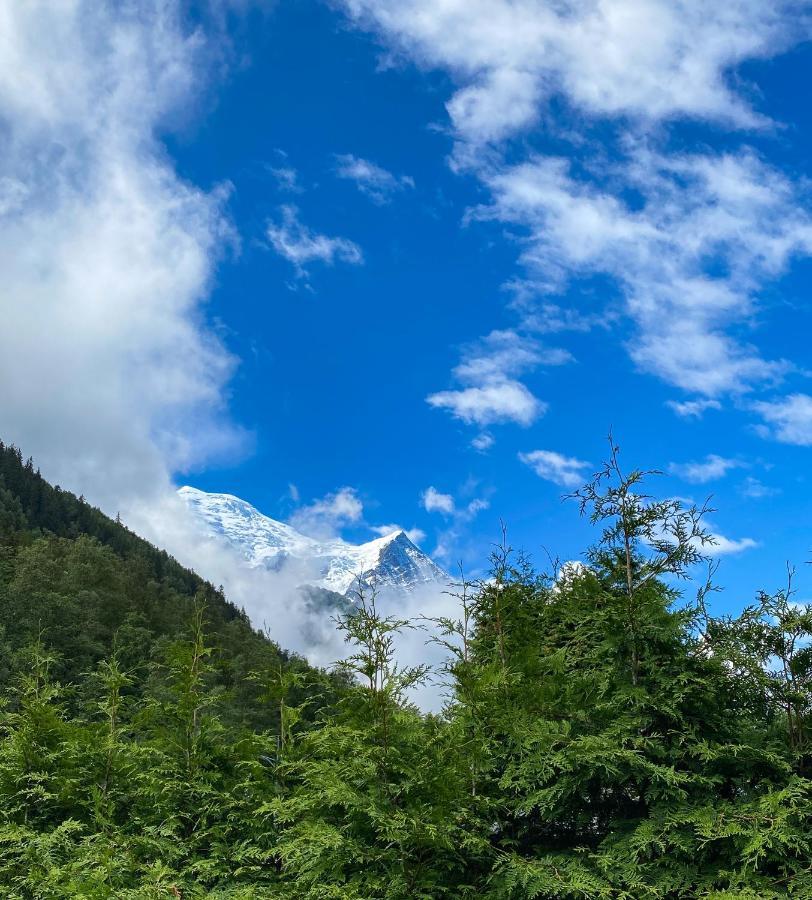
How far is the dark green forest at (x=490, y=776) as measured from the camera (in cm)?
586

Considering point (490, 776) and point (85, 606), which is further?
point (85, 606)

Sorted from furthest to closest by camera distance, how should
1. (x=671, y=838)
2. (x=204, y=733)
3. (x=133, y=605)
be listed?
1. (x=133, y=605)
2. (x=204, y=733)
3. (x=671, y=838)

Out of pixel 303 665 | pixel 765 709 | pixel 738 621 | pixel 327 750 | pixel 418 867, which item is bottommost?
pixel 418 867

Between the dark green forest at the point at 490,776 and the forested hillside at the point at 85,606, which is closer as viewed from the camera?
the dark green forest at the point at 490,776

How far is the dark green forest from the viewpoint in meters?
5.86

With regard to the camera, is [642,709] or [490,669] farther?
[490,669]

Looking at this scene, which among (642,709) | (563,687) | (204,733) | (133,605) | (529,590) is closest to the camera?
(642,709)

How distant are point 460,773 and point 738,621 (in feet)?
9.12

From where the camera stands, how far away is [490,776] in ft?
22.7

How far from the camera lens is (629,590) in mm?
6715

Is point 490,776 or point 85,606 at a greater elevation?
point 85,606

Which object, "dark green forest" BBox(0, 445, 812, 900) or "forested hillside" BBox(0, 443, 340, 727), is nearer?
"dark green forest" BBox(0, 445, 812, 900)

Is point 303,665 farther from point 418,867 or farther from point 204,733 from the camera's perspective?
point 418,867

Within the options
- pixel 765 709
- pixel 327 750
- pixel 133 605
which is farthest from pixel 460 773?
pixel 133 605
